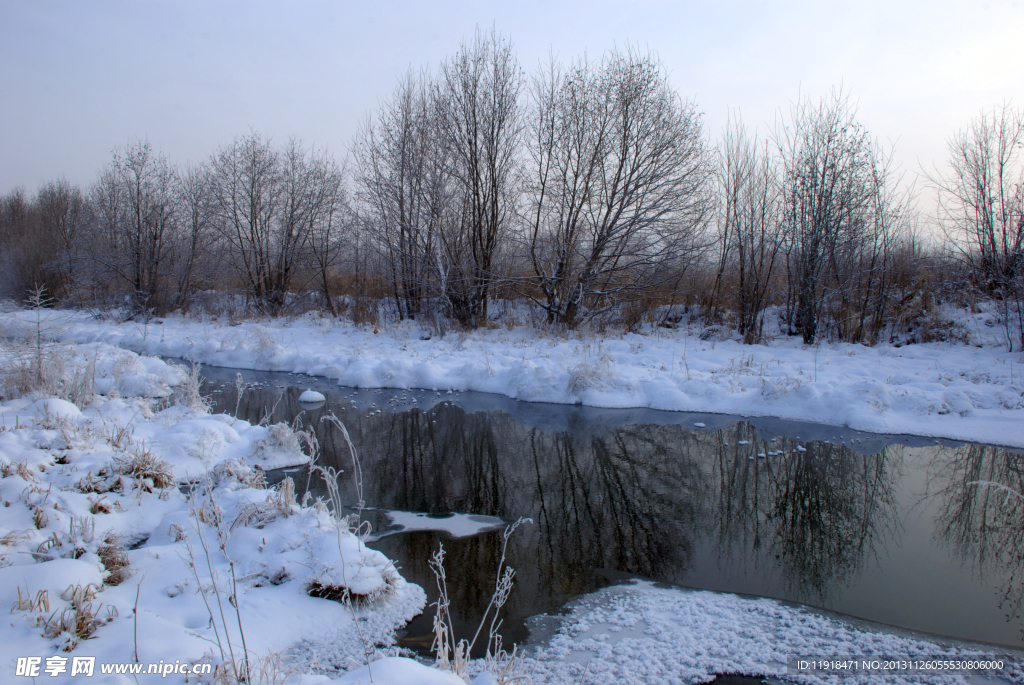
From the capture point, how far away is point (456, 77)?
694 inches

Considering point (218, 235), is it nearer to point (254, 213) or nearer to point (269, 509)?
point (254, 213)

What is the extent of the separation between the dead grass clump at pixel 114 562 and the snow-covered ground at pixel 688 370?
7.49m

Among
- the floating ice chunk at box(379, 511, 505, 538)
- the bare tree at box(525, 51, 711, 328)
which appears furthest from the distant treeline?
the floating ice chunk at box(379, 511, 505, 538)

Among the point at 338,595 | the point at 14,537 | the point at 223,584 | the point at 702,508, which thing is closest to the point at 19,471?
the point at 14,537

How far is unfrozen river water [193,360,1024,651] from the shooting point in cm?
401

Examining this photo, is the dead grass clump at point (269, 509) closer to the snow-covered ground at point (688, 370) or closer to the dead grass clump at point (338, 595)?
the dead grass clump at point (338, 595)

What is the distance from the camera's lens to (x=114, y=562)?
3.51 meters

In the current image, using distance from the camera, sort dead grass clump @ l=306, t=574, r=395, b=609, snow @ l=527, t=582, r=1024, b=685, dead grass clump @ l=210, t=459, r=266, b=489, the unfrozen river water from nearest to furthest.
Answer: snow @ l=527, t=582, r=1024, b=685 → dead grass clump @ l=306, t=574, r=395, b=609 → the unfrozen river water → dead grass clump @ l=210, t=459, r=266, b=489

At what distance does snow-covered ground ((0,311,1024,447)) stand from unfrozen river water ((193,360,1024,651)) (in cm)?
62

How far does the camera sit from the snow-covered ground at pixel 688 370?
28.2 feet

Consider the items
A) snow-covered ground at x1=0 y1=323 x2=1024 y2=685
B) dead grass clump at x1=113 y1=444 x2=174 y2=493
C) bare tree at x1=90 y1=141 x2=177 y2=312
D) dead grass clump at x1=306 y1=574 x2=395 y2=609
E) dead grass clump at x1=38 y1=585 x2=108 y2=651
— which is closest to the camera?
dead grass clump at x1=38 y1=585 x2=108 y2=651

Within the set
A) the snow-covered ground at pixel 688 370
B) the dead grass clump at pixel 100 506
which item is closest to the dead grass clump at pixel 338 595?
the dead grass clump at pixel 100 506

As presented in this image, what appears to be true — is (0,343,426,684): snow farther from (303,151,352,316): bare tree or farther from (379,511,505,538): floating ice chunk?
(303,151,352,316): bare tree

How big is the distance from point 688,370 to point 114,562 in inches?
373
